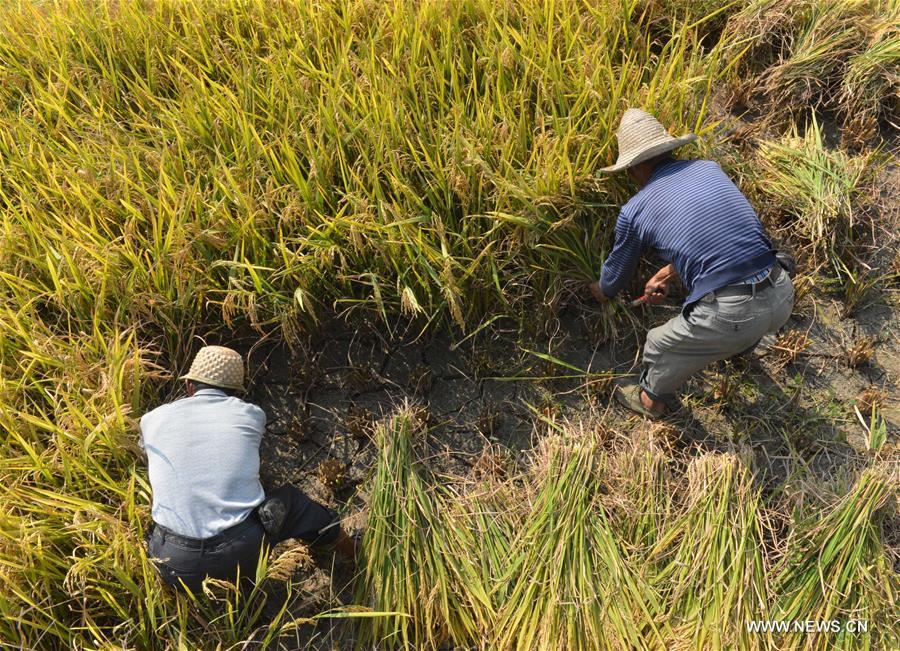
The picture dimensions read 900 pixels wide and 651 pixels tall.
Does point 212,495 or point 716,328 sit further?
point 716,328

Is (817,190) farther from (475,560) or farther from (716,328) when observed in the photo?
(475,560)

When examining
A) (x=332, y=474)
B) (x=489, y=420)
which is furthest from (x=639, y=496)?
(x=332, y=474)

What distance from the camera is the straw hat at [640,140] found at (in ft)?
7.04

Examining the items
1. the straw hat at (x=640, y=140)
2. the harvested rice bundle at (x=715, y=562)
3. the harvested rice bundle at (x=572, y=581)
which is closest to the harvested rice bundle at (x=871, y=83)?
the straw hat at (x=640, y=140)

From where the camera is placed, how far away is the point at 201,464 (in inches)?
74.5

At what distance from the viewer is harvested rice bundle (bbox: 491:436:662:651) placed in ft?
6.44

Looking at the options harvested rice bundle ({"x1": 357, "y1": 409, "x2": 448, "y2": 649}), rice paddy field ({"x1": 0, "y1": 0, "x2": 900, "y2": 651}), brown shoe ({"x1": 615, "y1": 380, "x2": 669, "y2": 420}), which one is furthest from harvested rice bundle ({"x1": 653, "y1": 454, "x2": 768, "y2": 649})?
harvested rice bundle ({"x1": 357, "y1": 409, "x2": 448, "y2": 649})

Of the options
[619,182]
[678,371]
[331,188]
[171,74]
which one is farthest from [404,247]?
[171,74]

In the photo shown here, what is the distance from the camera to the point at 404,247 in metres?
2.36

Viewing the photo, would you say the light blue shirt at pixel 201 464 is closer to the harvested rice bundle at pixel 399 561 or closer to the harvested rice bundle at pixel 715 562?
the harvested rice bundle at pixel 399 561

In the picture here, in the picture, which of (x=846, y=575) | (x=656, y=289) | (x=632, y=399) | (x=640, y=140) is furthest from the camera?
(x=632, y=399)

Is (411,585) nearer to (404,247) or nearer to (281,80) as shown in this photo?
(404,247)

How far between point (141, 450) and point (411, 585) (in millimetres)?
1066

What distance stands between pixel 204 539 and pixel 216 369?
56 cm
